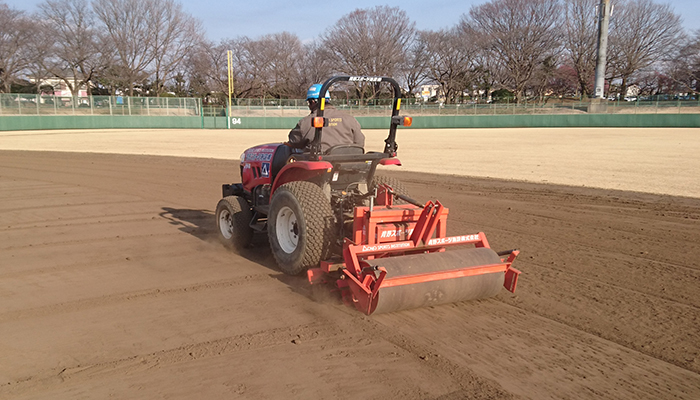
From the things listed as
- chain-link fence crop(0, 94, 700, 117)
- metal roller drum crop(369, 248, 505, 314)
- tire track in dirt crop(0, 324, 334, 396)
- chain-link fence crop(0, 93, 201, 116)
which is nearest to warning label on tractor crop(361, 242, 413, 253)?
metal roller drum crop(369, 248, 505, 314)

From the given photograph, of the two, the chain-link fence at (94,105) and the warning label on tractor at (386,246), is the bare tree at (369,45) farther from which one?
the warning label on tractor at (386,246)

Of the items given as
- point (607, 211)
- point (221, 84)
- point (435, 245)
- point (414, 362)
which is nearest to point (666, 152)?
point (607, 211)

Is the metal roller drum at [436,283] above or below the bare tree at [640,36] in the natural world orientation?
below

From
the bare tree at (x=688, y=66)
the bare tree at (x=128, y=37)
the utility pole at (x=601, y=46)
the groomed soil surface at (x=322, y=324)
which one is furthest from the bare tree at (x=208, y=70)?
the groomed soil surface at (x=322, y=324)

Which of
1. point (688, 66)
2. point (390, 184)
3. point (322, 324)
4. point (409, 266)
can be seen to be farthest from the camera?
point (688, 66)

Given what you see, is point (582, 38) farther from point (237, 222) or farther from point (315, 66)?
point (237, 222)

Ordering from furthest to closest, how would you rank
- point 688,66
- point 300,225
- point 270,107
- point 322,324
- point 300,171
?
1. point 688,66
2. point 270,107
3. point 300,171
4. point 300,225
5. point 322,324

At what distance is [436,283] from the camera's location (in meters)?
4.13

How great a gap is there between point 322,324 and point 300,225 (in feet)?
3.33

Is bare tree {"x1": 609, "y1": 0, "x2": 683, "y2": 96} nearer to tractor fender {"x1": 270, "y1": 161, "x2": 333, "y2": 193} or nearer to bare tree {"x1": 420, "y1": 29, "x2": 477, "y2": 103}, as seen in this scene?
bare tree {"x1": 420, "y1": 29, "x2": 477, "y2": 103}

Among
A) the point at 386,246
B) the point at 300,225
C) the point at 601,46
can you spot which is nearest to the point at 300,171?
the point at 300,225

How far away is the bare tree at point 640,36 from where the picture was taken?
51.6m

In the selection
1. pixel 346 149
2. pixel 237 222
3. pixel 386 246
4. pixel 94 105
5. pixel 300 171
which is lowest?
pixel 237 222

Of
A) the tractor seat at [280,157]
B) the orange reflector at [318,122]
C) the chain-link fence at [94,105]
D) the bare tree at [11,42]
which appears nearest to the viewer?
the orange reflector at [318,122]
